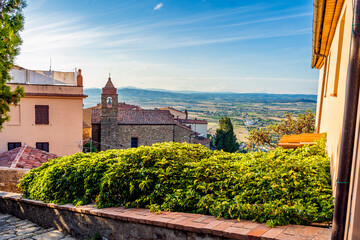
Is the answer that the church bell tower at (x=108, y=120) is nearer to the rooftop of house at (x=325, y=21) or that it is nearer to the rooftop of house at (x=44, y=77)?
the rooftop of house at (x=44, y=77)

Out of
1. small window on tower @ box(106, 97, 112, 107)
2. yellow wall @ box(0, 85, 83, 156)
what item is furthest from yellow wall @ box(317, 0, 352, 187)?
small window on tower @ box(106, 97, 112, 107)

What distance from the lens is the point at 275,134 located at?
2030 centimetres

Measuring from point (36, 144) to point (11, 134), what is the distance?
1632mm

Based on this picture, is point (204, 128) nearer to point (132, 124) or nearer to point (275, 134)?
point (132, 124)

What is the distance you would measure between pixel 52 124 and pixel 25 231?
629 inches

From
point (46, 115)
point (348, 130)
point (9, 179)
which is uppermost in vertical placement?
point (348, 130)

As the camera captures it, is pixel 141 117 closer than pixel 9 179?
No

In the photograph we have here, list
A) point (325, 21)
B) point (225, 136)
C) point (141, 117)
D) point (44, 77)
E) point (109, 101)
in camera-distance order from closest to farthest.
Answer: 1. point (325, 21)
2. point (44, 77)
3. point (109, 101)
4. point (141, 117)
5. point (225, 136)

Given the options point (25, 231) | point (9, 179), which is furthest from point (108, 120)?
point (25, 231)

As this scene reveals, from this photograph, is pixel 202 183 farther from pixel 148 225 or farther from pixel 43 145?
pixel 43 145

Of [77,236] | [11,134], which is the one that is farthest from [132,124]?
[77,236]

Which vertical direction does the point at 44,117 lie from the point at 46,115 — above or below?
below

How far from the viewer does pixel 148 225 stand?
4094mm

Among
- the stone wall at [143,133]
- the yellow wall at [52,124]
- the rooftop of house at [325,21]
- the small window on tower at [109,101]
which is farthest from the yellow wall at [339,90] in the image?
the small window on tower at [109,101]
